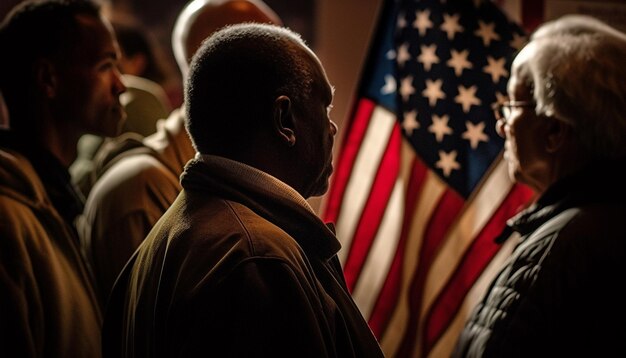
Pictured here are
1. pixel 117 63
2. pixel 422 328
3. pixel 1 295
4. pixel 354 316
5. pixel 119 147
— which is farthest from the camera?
pixel 422 328

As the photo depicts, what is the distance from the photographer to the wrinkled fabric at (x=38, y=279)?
5.36ft

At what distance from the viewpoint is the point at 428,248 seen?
2.62 m

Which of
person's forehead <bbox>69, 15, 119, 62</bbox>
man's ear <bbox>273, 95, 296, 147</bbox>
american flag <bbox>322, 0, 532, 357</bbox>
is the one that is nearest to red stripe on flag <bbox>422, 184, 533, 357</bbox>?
american flag <bbox>322, 0, 532, 357</bbox>

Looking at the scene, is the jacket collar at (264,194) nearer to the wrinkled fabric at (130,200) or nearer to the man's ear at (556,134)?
the wrinkled fabric at (130,200)

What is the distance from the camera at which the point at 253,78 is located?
1.24 meters

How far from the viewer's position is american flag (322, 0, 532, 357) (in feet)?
8.45

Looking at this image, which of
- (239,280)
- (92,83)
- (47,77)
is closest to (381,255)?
(92,83)

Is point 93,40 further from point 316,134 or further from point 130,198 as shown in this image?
point 316,134

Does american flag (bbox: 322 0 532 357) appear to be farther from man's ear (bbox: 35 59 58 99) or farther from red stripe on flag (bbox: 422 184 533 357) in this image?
man's ear (bbox: 35 59 58 99)

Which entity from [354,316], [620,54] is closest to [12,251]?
[354,316]

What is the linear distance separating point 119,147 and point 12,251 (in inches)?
25.9

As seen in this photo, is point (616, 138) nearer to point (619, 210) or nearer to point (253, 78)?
point (619, 210)

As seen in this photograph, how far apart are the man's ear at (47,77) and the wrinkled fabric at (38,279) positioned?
0.20 meters

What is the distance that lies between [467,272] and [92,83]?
1.34 metres
